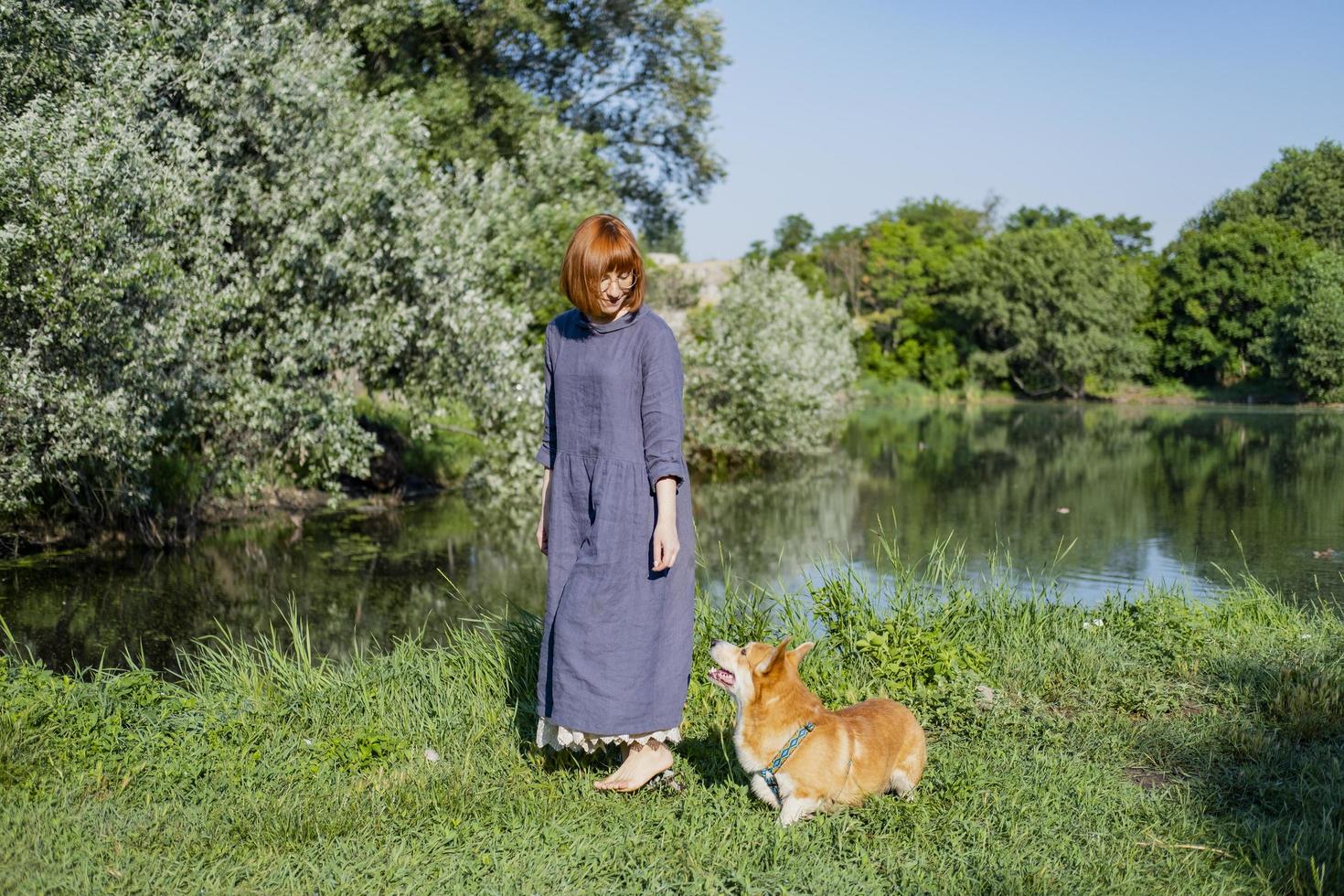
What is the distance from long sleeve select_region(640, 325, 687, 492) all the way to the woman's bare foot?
1062mm

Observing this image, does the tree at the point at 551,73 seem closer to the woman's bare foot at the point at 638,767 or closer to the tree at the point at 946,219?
the woman's bare foot at the point at 638,767

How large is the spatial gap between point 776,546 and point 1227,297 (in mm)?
48232

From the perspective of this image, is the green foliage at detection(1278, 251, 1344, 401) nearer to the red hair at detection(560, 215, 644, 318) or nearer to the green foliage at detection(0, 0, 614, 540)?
the green foliage at detection(0, 0, 614, 540)

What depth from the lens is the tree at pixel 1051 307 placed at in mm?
53250

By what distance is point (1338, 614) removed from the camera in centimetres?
834

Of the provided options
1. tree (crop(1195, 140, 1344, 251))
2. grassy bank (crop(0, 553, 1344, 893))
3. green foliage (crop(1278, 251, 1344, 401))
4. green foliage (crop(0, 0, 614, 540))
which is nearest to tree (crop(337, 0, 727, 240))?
green foliage (crop(0, 0, 614, 540))

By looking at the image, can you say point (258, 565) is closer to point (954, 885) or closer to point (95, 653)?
point (95, 653)

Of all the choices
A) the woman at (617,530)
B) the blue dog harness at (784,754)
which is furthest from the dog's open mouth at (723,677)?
the woman at (617,530)

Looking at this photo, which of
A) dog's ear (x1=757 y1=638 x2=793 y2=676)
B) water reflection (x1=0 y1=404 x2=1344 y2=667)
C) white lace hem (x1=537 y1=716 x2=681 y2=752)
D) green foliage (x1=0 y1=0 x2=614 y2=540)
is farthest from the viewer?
water reflection (x1=0 y1=404 x2=1344 y2=667)

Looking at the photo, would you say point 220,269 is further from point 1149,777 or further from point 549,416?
point 1149,777

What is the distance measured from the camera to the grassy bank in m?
3.47

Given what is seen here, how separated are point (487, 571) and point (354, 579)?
1.54 m

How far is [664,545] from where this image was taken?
3.96 meters

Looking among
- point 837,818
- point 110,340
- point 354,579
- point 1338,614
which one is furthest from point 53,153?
point 1338,614
